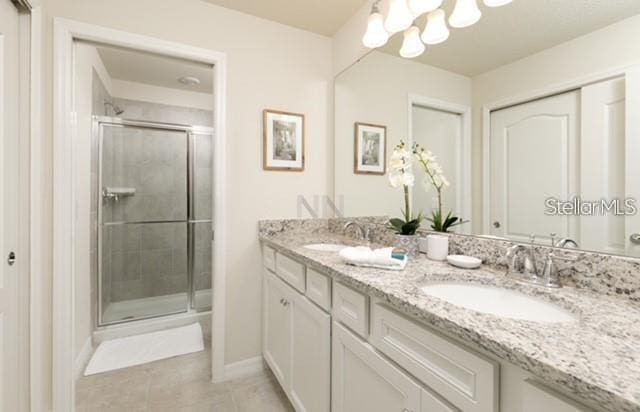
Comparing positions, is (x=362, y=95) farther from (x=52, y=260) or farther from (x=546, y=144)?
(x=52, y=260)

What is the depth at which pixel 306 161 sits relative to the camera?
80.2 inches

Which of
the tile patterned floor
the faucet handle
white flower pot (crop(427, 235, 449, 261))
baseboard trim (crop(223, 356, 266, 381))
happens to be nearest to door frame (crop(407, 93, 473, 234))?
white flower pot (crop(427, 235, 449, 261))

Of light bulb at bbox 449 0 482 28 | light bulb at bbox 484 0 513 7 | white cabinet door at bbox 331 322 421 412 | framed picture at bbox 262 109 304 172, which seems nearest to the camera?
white cabinet door at bbox 331 322 421 412

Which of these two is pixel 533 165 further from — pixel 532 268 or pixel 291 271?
pixel 291 271

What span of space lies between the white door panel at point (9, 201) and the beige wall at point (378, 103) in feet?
5.58

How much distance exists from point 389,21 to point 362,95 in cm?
52

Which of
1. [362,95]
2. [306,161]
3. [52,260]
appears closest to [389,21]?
[362,95]

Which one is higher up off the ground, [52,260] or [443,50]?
[443,50]

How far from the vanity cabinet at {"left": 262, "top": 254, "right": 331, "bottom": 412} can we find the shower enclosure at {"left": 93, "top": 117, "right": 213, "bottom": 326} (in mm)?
1454

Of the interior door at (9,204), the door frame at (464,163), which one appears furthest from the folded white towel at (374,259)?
the interior door at (9,204)

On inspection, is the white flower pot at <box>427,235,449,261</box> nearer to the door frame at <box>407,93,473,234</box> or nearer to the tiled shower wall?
the door frame at <box>407,93,473,234</box>

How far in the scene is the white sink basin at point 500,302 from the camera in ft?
2.50

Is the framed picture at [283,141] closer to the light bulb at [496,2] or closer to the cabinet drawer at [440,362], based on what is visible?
the light bulb at [496,2]

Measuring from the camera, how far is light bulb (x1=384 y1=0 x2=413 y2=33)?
1343mm
